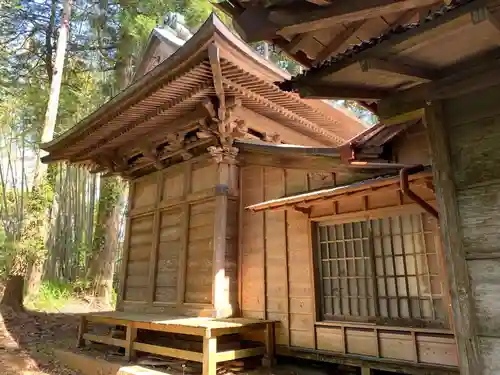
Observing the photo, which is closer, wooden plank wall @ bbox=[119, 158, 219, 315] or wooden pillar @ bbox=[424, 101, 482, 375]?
wooden pillar @ bbox=[424, 101, 482, 375]

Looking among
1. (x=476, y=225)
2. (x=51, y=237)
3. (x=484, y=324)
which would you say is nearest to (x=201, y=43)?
(x=476, y=225)

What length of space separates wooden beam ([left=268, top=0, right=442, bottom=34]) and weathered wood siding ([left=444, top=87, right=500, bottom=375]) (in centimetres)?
69

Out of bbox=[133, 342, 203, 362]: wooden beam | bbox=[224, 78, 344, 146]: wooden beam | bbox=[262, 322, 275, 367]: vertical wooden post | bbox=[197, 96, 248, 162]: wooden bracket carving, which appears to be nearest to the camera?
bbox=[133, 342, 203, 362]: wooden beam

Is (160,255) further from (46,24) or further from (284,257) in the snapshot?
(46,24)

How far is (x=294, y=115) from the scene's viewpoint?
6.29m

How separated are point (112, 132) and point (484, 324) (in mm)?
6440

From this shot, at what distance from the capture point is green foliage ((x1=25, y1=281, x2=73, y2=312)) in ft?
31.7

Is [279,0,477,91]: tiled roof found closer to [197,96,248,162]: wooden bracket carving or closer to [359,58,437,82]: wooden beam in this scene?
[359,58,437,82]: wooden beam

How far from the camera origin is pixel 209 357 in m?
4.50

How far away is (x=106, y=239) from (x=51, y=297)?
218 cm

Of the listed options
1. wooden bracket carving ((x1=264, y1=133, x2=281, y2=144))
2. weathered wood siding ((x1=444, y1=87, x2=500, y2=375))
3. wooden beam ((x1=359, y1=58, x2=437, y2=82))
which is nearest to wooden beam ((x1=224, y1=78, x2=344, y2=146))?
wooden bracket carving ((x1=264, y1=133, x2=281, y2=144))

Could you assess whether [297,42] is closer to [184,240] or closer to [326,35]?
[326,35]

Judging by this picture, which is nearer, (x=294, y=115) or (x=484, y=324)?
(x=484, y=324)

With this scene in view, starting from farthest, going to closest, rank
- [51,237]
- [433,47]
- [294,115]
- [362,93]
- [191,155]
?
[51,237]
[191,155]
[294,115]
[362,93]
[433,47]
